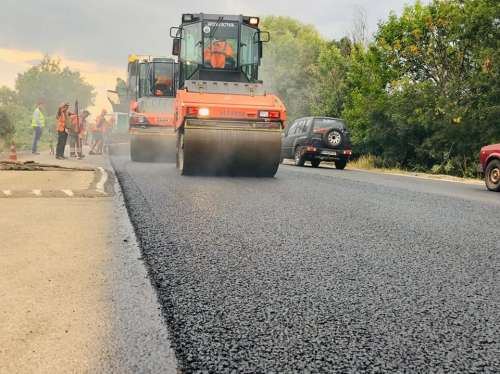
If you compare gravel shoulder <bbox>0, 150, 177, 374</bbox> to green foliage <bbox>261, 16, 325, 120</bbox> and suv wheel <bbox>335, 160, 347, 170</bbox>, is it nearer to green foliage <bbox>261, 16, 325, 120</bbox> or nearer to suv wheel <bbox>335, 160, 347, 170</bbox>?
suv wheel <bbox>335, 160, 347, 170</bbox>

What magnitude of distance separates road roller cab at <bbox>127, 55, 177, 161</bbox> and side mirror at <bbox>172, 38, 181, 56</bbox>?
3.99 meters

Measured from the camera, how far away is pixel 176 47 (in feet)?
43.2

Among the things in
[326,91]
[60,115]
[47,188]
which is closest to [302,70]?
[326,91]

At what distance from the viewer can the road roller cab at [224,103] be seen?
11.2m

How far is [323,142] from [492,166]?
739cm

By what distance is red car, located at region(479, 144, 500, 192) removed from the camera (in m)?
11.8

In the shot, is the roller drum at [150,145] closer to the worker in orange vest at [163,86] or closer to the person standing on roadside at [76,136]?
the worker in orange vest at [163,86]

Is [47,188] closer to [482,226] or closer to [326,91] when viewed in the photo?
[482,226]

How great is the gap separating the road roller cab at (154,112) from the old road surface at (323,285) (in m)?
10.3

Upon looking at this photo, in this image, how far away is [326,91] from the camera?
27.3 m

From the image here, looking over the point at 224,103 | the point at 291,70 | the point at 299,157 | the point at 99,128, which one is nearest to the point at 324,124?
the point at 299,157

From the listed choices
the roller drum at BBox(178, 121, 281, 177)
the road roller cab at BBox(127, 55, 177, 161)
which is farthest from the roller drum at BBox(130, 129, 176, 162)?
the roller drum at BBox(178, 121, 281, 177)

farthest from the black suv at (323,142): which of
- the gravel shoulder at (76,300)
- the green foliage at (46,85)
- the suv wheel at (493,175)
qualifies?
the green foliage at (46,85)

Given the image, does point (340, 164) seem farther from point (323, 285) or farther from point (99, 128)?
point (323, 285)
